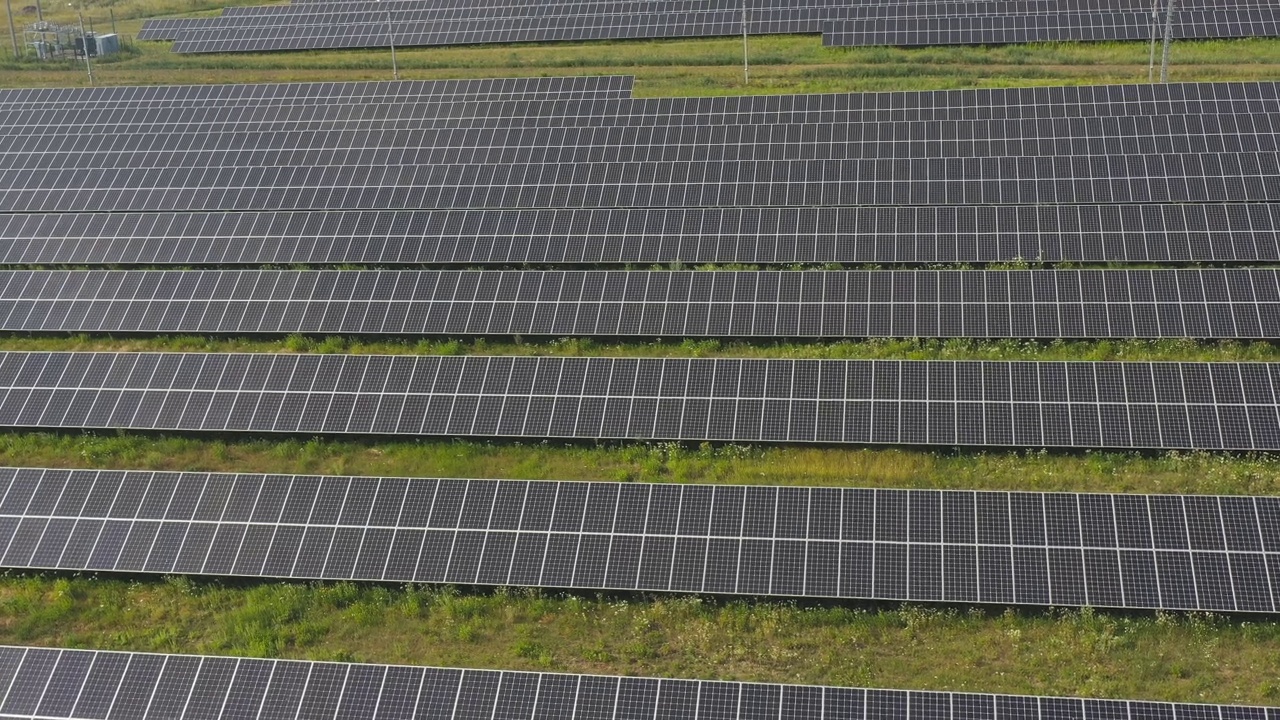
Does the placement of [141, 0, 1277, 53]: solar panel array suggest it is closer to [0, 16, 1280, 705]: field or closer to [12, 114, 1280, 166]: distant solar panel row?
[12, 114, 1280, 166]: distant solar panel row

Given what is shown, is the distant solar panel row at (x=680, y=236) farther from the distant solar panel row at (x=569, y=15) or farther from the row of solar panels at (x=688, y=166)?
the distant solar panel row at (x=569, y=15)

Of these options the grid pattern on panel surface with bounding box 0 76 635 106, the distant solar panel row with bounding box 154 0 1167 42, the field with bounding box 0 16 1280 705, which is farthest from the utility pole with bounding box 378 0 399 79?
the field with bounding box 0 16 1280 705

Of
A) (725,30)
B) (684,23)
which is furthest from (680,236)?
(684,23)

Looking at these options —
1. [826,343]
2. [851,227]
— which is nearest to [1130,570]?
[826,343]

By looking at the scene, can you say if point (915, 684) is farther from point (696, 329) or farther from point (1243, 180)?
point (1243, 180)

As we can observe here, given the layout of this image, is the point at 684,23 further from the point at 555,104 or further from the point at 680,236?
the point at 680,236

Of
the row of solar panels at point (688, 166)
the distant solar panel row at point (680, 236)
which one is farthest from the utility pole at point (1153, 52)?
the distant solar panel row at point (680, 236)
